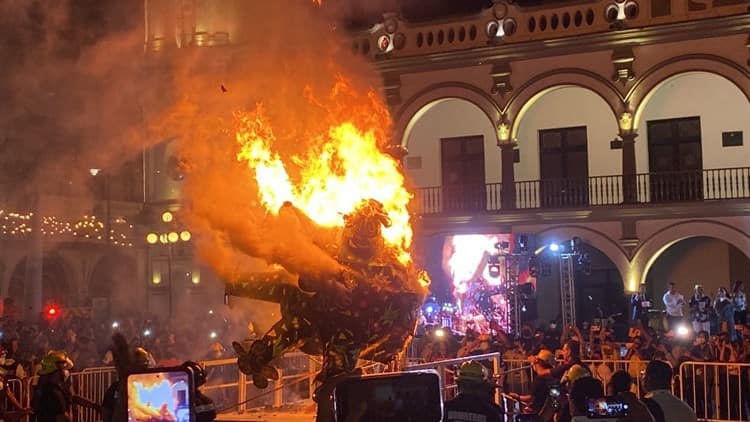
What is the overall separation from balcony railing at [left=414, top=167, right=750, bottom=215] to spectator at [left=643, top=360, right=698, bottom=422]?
1763 centimetres

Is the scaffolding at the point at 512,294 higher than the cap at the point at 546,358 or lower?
higher

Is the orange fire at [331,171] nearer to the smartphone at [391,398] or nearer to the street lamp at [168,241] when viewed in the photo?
the smartphone at [391,398]

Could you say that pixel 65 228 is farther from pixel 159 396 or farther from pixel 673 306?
pixel 159 396

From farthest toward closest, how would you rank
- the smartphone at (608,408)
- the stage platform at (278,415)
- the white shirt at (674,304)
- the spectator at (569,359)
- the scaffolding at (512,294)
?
the white shirt at (674,304) → the scaffolding at (512,294) → the stage platform at (278,415) → the spectator at (569,359) → the smartphone at (608,408)

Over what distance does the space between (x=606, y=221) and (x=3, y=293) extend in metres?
16.0

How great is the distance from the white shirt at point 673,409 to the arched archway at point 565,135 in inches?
744

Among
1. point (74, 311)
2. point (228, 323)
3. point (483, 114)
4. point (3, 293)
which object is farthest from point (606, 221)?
point (3, 293)

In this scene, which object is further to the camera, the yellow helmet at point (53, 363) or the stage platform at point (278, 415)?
the stage platform at point (278, 415)

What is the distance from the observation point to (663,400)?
22.3 ft

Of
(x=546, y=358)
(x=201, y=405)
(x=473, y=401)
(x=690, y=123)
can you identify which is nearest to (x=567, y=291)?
(x=690, y=123)

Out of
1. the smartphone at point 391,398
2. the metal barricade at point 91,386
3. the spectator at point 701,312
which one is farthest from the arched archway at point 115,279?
the smartphone at point 391,398

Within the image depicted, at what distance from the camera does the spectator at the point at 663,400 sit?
672cm

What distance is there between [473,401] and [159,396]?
2.10 metres

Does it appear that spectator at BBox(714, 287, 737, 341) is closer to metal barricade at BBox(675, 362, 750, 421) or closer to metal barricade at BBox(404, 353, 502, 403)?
metal barricade at BBox(675, 362, 750, 421)
